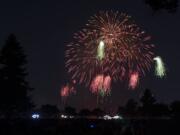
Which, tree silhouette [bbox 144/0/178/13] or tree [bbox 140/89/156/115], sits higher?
tree [bbox 140/89/156/115]

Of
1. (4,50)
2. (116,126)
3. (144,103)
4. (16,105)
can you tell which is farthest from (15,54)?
(144,103)

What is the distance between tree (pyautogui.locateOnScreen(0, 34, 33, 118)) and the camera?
6078cm

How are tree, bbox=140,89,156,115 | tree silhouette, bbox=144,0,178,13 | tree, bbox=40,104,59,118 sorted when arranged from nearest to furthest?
1. tree silhouette, bbox=144,0,178,13
2. tree, bbox=40,104,59,118
3. tree, bbox=140,89,156,115

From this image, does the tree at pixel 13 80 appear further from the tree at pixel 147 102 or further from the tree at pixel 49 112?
the tree at pixel 147 102

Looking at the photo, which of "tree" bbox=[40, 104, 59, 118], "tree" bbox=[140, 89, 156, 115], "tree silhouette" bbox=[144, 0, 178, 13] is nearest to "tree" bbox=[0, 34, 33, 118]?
"tree" bbox=[40, 104, 59, 118]

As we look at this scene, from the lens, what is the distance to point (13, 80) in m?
61.6

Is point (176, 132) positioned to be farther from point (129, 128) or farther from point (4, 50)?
point (4, 50)

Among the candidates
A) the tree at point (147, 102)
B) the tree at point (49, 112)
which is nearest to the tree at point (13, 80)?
the tree at point (49, 112)

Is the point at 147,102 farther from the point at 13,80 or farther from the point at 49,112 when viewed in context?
the point at 13,80

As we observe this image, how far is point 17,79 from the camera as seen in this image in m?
62.1

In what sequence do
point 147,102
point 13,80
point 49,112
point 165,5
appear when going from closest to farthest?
1. point 165,5
2. point 13,80
3. point 49,112
4. point 147,102

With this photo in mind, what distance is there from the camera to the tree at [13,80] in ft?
199

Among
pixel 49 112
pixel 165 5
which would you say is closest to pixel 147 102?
pixel 49 112

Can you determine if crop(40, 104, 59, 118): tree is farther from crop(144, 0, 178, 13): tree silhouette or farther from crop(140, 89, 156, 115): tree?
crop(144, 0, 178, 13): tree silhouette
